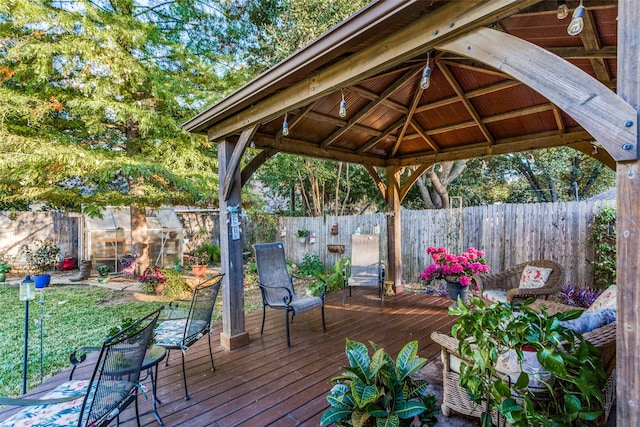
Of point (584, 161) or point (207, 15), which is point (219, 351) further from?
point (584, 161)

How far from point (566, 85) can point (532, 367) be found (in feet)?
4.63

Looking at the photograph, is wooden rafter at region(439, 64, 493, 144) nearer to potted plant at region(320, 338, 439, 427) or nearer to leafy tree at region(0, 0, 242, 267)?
potted plant at region(320, 338, 439, 427)

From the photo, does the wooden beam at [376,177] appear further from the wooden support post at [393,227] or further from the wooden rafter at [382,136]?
the wooden rafter at [382,136]

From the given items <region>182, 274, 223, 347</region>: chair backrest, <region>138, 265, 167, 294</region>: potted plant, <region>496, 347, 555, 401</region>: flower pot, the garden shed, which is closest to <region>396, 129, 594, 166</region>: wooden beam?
<region>496, 347, 555, 401</region>: flower pot

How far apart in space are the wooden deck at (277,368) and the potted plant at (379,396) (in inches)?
26.6

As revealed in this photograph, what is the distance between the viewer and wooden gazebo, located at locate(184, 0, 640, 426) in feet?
3.71

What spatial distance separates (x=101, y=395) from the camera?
1586mm

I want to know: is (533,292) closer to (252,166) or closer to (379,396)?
(379,396)

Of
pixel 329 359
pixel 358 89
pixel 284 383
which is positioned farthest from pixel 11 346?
pixel 358 89

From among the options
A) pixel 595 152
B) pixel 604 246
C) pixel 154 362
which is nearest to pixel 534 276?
pixel 604 246

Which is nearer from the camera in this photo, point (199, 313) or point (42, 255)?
point (199, 313)

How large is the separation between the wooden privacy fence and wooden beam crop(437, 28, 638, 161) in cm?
435

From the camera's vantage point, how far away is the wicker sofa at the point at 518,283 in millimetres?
3395

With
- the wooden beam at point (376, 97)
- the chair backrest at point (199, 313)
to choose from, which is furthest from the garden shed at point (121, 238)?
the wooden beam at point (376, 97)
